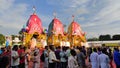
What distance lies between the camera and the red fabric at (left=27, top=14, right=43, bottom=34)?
104 ft

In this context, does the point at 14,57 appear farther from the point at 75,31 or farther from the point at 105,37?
the point at 105,37

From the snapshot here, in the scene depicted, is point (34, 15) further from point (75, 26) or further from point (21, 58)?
point (21, 58)

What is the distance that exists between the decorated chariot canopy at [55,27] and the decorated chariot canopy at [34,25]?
4.03ft

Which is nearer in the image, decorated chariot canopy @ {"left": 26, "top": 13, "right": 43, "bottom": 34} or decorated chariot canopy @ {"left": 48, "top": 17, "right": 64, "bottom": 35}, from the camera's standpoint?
Result: decorated chariot canopy @ {"left": 26, "top": 13, "right": 43, "bottom": 34}

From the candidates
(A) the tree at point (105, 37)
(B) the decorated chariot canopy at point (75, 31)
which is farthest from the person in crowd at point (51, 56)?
(A) the tree at point (105, 37)

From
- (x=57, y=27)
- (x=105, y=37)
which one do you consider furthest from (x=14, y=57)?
(x=105, y=37)

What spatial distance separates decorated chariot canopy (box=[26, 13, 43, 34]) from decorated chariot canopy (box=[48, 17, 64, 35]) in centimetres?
123

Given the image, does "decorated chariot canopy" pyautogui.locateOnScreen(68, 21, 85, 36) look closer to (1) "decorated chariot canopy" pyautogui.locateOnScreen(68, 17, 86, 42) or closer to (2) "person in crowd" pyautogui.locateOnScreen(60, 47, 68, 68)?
(1) "decorated chariot canopy" pyautogui.locateOnScreen(68, 17, 86, 42)

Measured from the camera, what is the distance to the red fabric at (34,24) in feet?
104

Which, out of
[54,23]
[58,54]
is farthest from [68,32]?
[58,54]

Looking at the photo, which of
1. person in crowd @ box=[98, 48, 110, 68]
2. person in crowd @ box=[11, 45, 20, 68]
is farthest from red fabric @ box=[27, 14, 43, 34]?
person in crowd @ box=[98, 48, 110, 68]

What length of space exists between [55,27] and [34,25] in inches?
102

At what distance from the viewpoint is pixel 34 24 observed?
32.0 meters

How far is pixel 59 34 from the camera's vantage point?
1314 inches
